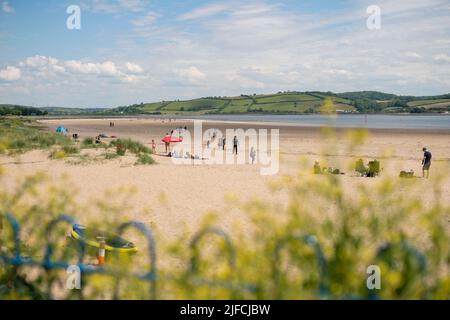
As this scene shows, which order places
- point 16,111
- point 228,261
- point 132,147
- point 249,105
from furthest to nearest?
1. point 249,105
2. point 16,111
3. point 132,147
4. point 228,261

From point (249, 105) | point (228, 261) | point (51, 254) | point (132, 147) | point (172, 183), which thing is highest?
point (249, 105)

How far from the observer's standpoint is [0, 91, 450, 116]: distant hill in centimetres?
12838

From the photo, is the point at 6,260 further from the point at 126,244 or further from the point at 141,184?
the point at 141,184

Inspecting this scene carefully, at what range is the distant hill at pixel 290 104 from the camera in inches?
5054

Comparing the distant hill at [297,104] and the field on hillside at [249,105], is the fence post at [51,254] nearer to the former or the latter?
the distant hill at [297,104]

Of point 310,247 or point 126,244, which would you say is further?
point 126,244

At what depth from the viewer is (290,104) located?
144 meters

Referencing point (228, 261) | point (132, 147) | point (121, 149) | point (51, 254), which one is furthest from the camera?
point (132, 147)

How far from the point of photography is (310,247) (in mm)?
1998

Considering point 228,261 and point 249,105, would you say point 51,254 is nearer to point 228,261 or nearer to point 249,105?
point 228,261

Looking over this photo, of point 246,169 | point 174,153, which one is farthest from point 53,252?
point 174,153

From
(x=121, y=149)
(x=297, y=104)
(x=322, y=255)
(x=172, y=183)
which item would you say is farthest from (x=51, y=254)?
(x=297, y=104)

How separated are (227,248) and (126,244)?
398cm

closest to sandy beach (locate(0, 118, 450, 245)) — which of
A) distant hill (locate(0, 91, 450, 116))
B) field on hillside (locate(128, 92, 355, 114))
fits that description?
distant hill (locate(0, 91, 450, 116))
